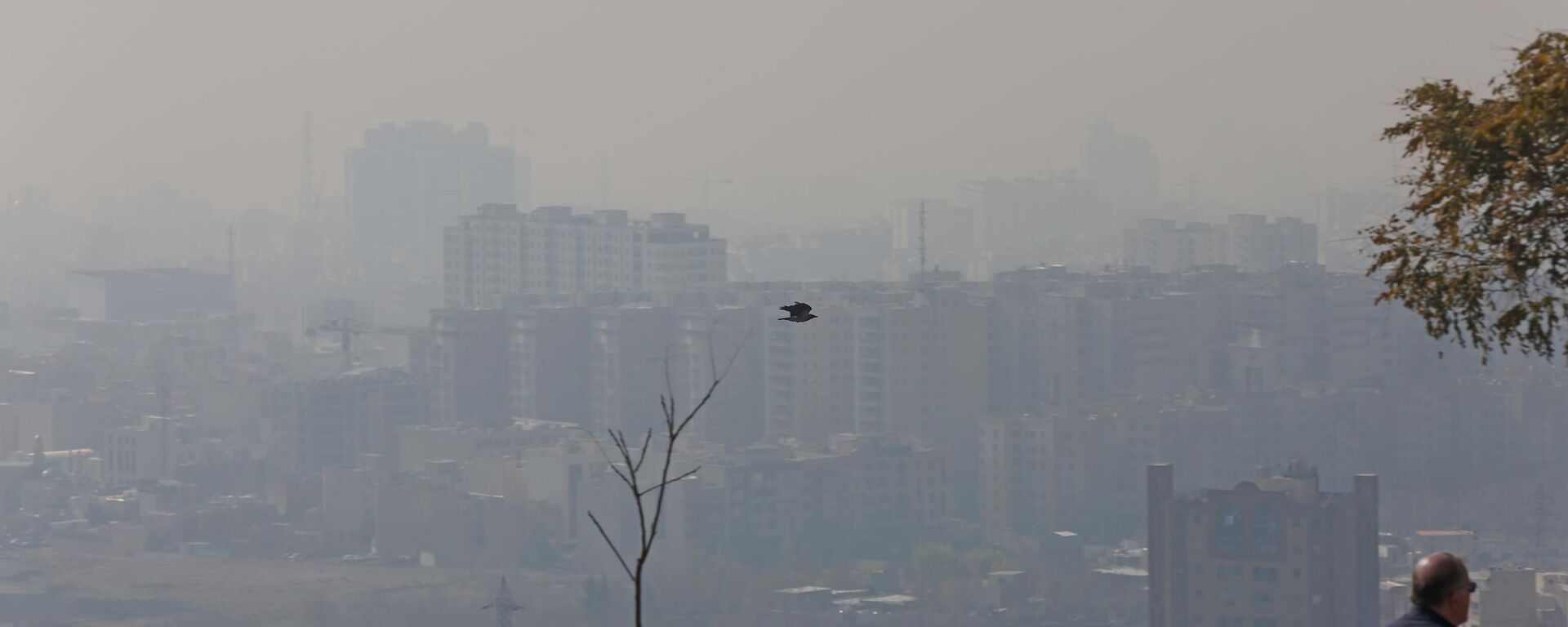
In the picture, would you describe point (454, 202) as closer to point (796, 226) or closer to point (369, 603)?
point (796, 226)

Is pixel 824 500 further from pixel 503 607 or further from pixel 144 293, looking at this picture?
pixel 144 293

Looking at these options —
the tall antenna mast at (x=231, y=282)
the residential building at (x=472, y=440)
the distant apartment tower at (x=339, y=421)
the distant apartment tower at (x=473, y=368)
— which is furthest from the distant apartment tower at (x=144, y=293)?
the residential building at (x=472, y=440)

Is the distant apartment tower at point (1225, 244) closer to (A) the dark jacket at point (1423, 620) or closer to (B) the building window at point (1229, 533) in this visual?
(B) the building window at point (1229, 533)

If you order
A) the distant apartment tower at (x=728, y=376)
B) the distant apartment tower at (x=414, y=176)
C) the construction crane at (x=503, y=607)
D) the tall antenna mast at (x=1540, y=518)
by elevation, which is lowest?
the construction crane at (x=503, y=607)

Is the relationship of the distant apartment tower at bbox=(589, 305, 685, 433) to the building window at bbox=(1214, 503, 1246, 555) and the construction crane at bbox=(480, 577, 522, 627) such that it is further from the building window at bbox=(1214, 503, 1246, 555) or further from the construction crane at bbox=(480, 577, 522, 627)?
the building window at bbox=(1214, 503, 1246, 555)

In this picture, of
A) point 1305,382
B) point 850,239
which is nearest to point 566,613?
point 1305,382

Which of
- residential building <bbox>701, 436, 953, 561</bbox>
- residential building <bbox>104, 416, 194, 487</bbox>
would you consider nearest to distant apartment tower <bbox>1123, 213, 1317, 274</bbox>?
residential building <bbox>701, 436, 953, 561</bbox>

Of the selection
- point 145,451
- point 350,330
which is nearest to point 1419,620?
point 145,451
